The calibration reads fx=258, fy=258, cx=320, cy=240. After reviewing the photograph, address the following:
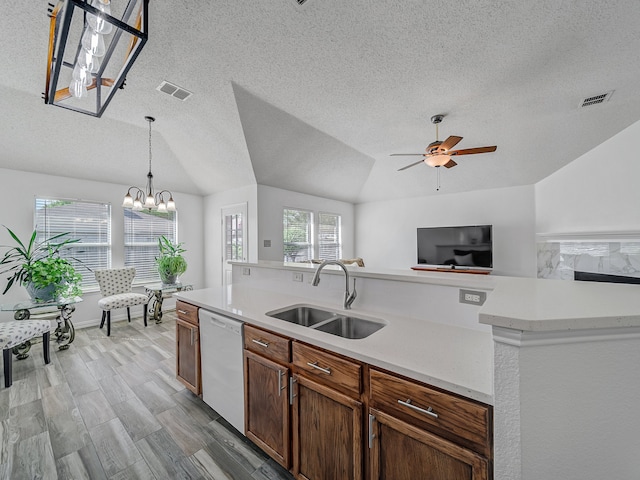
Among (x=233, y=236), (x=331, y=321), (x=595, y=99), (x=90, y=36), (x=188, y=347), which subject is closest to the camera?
(x=90, y=36)

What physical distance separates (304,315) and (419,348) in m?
1.00

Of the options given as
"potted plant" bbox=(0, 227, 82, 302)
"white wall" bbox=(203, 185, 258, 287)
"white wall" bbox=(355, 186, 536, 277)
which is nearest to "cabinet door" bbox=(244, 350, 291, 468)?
"white wall" bbox=(203, 185, 258, 287)

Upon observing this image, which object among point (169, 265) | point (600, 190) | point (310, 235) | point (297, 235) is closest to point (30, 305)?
point (169, 265)

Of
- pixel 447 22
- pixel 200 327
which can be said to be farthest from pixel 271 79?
pixel 200 327

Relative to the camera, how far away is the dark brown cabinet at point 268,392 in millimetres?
1416

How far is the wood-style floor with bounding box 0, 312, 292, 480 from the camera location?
1.55 metres

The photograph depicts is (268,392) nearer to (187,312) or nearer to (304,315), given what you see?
(304,315)

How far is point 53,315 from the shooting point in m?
3.39

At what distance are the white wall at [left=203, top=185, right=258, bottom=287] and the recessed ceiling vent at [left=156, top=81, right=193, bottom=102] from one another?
5.55ft

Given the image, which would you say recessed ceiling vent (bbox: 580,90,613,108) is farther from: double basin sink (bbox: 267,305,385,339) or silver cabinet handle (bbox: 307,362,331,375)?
silver cabinet handle (bbox: 307,362,331,375)

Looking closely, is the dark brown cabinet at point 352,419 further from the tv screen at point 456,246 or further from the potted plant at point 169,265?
the tv screen at point 456,246

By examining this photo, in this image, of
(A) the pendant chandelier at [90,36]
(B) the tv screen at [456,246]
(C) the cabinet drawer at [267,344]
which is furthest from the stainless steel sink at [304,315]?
(B) the tv screen at [456,246]

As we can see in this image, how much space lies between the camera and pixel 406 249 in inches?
234

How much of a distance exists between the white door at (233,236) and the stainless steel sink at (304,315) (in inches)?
112
